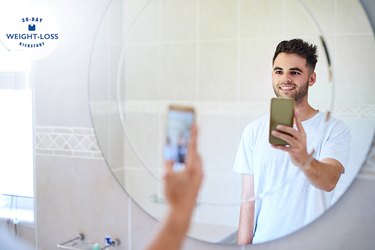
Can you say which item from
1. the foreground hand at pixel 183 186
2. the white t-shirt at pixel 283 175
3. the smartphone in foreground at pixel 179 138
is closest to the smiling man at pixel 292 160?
the white t-shirt at pixel 283 175

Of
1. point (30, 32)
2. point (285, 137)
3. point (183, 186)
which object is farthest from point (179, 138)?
point (30, 32)

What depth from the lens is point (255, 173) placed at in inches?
59.1

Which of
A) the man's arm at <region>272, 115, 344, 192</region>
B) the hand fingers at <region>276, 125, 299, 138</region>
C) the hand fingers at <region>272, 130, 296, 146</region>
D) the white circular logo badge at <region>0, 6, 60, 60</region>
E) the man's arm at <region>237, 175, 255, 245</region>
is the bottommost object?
the man's arm at <region>237, 175, 255, 245</region>

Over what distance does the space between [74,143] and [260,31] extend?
78 centimetres

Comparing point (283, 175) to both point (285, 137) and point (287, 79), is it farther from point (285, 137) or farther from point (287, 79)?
point (287, 79)

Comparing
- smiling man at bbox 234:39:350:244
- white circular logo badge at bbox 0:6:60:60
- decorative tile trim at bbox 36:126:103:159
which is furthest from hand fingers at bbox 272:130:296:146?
white circular logo badge at bbox 0:6:60:60

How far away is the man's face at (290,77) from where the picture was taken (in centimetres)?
142

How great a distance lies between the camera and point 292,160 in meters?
1.45

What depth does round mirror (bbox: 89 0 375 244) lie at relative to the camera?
1.39m

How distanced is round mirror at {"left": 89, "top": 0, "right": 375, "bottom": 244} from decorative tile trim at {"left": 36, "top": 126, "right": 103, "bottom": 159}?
6 cm

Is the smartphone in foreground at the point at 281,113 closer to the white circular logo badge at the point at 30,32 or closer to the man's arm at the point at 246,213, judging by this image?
the man's arm at the point at 246,213

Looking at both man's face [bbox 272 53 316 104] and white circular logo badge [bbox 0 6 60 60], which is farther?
white circular logo badge [bbox 0 6 60 60]

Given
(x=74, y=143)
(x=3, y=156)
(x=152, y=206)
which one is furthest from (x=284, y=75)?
(x=3, y=156)

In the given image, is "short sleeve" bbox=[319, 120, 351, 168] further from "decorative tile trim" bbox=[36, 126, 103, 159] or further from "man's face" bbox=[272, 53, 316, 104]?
"decorative tile trim" bbox=[36, 126, 103, 159]
